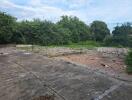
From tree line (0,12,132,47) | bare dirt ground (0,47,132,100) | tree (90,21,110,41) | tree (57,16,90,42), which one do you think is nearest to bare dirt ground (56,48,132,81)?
bare dirt ground (0,47,132,100)

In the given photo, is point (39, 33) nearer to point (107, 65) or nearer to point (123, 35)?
point (123, 35)

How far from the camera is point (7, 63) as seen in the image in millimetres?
11109

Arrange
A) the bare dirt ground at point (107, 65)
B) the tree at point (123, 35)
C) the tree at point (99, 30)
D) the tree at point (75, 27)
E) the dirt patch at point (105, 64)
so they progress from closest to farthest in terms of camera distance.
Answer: the bare dirt ground at point (107, 65), the dirt patch at point (105, 64), the tree at point (123, 35), the tree at point (75, 27), the tree at point (99, 30)

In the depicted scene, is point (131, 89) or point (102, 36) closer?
point (131, 89)

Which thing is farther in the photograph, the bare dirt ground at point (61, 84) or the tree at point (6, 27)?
the tree at point (6, 27)

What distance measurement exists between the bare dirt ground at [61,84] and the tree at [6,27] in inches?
463

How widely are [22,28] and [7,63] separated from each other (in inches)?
457

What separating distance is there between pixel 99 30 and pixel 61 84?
23.7m

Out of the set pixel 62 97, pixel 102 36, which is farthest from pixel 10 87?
pixel 102 36

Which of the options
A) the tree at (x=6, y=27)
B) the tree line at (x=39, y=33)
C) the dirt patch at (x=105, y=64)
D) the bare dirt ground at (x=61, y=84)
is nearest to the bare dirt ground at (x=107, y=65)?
the dirt patch at (x=105, y=64)

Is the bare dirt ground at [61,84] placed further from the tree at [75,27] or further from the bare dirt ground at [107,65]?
the tree at [75,27]

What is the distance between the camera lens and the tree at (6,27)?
67.8 feet

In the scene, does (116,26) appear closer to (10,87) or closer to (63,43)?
(63,43)

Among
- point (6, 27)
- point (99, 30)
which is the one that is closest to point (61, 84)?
point (6, 27)
